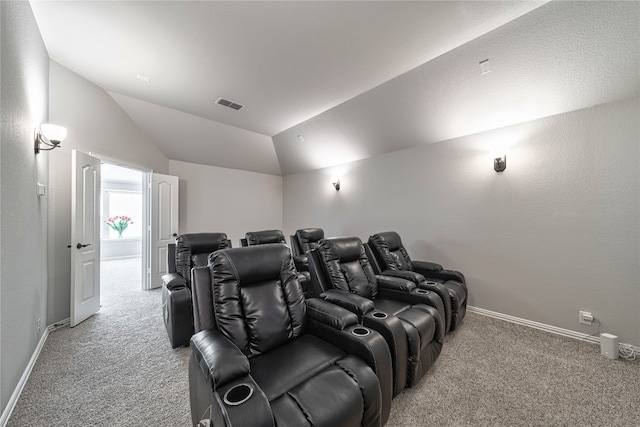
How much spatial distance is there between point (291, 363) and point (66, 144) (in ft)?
12.7

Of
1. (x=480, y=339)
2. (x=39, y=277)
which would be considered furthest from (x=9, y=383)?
(x=480, y=339)

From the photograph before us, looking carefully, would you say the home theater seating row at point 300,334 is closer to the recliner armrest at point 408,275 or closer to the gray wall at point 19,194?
the recliner armrest at point 408,275

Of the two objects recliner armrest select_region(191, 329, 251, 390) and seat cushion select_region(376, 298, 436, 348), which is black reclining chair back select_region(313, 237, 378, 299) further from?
recliner armrest select_region(191, 329, 251, 390)

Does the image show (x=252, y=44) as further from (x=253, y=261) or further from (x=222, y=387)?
(x=222, y=387)

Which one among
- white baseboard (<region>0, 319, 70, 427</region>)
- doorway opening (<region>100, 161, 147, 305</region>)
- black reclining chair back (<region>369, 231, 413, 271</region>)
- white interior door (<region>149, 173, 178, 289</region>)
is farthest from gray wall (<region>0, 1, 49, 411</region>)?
doorway opening (<region>100, 161, 147, 305</region>)

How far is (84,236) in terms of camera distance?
3.02m

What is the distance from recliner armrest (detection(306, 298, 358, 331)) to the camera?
1.59 metres

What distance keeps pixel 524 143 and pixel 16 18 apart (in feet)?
16.4

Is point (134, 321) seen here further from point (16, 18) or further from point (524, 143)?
point (524, 143)

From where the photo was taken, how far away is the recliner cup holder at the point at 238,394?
3.11ft

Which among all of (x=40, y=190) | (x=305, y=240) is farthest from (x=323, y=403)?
(x=40, y=190)

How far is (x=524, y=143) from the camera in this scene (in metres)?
2.93

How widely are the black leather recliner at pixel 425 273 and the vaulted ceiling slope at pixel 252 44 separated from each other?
2196mm

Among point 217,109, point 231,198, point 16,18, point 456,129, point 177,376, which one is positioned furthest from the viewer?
point 231,198
